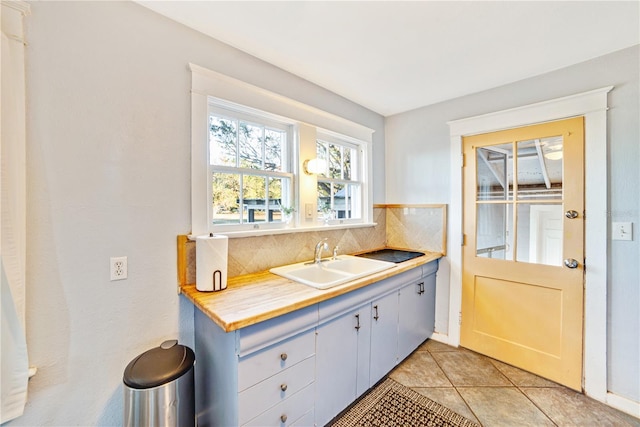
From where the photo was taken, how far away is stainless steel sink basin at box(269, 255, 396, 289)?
1.78 metres

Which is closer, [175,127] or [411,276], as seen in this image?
[175,127]

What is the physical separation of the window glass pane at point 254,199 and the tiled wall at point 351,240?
18 cm

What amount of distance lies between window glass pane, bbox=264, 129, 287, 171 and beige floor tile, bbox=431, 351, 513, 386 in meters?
2.15

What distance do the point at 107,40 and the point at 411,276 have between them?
8.15 feet

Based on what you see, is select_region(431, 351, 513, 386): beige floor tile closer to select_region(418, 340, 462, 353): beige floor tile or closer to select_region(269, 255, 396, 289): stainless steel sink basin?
select_region(418, 340, 462, 353): beige floor tile

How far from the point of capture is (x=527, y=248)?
2.14 m

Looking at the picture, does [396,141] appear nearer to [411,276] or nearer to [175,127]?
[411,276]

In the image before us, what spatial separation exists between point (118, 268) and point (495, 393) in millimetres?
2567

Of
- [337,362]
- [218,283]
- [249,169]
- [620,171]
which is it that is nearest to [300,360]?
[337,362]

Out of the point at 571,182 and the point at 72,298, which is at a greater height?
the point at 571,182

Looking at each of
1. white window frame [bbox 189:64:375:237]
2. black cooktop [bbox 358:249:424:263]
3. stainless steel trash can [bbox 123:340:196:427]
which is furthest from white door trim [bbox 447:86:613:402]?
stainless steel trash can [bbox 123:340:196:427]

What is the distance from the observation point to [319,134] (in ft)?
7.80

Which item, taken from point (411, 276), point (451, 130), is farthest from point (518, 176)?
point (411, 276)

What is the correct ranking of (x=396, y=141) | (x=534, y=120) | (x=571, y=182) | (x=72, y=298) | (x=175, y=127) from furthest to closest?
(x=396, y=141) < (x=534, y=120) < (x=571, y=182) < (x=175, y=127) < (x=72, y=298)
